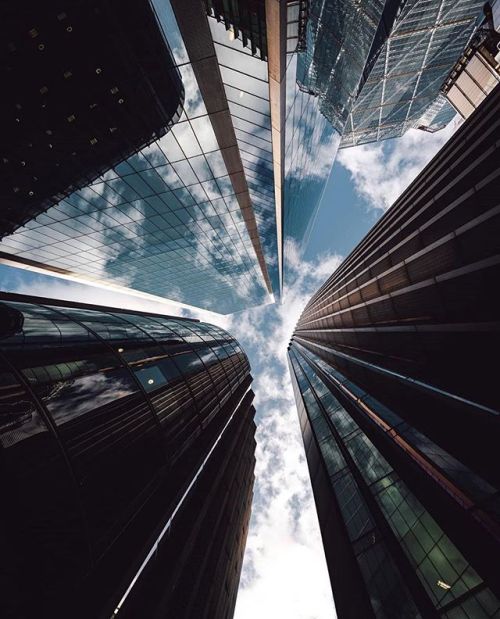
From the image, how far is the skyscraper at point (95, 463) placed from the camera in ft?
15.6

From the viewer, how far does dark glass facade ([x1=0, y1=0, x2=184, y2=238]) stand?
380 inches

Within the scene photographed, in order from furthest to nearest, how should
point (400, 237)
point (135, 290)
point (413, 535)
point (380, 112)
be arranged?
point (380, 112) → point (135, 290) → point (400, 237) → point (413, 535)

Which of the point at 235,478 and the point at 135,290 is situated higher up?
the point at 135,290

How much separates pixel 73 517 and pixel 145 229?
70.9 feet

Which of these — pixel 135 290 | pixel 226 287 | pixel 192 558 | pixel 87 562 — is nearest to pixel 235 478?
pixel 192 558

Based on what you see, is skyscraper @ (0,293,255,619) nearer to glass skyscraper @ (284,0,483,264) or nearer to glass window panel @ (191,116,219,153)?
glass window panel @ (191,116,219,153)

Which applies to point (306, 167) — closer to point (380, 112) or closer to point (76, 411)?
point (76, 411)

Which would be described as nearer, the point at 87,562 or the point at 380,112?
A: the point at 87,562

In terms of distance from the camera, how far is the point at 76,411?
6.39m

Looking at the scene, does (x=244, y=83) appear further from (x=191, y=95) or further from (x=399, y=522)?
(x=399, y=522)

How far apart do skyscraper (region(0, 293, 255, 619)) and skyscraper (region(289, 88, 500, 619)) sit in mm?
7771

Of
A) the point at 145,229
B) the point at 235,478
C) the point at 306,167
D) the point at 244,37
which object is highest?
the point at 306,167

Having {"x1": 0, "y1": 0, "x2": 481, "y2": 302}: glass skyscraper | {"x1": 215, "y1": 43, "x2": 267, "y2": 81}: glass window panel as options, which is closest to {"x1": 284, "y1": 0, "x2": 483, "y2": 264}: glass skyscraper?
{"x1": 0, "y1": 0, "x2": 481, "y2": 302}: glass skyscraper

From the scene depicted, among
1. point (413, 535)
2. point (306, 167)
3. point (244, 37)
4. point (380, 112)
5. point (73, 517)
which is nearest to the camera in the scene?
point (73, 517)
